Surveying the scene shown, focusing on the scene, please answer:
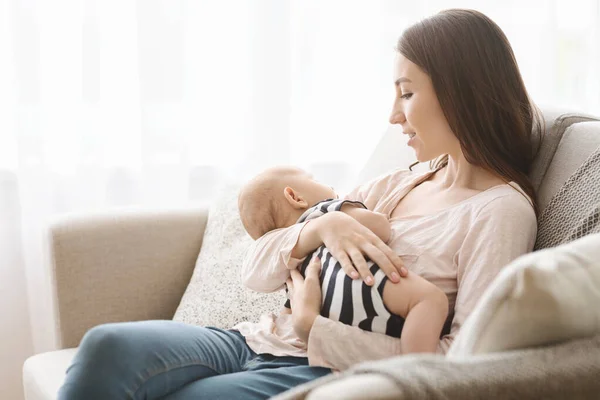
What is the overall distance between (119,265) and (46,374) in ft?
1.10

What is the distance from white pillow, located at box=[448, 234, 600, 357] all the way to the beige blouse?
452mm

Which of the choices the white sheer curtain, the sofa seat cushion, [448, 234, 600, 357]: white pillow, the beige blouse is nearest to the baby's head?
the beige blouse

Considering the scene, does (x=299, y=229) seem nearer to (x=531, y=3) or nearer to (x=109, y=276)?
(x=109, y=276)

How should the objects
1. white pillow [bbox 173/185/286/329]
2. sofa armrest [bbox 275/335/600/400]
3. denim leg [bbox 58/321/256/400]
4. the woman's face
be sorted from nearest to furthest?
1. sofa armrest [bbox 275/335/600/400]
2. denim leg [bbox 58/321/256/400]
3. the woman's face
4. white pillow [bbox 173/185/286/329]

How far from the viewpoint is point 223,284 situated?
1862 millimetres

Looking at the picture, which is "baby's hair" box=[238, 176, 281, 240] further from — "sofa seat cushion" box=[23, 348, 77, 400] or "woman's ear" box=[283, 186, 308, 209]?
"sofa seat cushion" box=[23, 348, 77, 400]

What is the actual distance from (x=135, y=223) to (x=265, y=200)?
1.68ft

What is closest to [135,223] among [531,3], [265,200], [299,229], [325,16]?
[265,200]

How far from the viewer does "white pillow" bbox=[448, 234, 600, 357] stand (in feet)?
2.44

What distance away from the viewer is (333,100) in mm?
2689

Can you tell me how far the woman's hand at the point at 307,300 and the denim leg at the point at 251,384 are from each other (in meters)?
0.07

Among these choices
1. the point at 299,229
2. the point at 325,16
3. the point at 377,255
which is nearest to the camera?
the point at 377,255

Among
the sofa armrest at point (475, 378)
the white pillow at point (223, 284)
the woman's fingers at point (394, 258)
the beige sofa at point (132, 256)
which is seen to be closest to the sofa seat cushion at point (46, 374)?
the beige sofa at point (132, 256)

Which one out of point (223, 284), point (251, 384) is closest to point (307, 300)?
point (251, 384)
